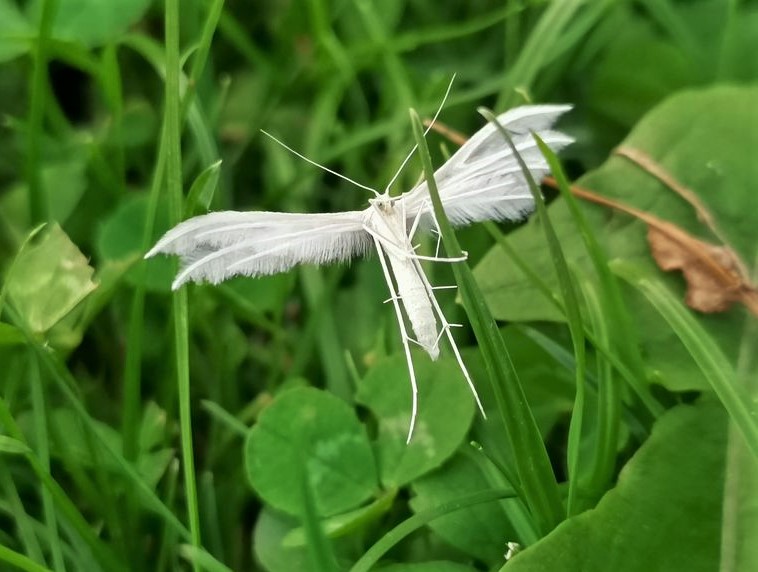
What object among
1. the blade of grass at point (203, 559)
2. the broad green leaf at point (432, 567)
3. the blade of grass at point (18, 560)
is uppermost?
the blade of grass at point (18, 560)

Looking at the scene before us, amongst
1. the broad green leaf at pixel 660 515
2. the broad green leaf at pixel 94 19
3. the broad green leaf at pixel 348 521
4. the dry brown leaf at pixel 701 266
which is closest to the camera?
the broad green leaf at pixel 660 515

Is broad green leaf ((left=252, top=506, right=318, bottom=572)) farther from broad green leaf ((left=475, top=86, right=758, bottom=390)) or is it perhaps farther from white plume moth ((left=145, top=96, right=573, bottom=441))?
broad green leaf ((left=475, top=86, right=758, bottom=390))

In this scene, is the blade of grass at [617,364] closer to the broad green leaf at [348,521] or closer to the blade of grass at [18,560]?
the broad green leaf at [348,521]

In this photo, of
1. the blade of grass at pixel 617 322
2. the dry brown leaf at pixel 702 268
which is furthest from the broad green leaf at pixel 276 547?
the dry brown leaf at pixel 702 268

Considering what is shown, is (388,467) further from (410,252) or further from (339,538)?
(410,252)

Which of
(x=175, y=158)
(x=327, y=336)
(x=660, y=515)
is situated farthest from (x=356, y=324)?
(x=660, y=515)

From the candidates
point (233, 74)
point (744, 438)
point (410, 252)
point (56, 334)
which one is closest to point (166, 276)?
point (56, 334)

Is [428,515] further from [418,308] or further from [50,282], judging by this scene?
[50,282]
